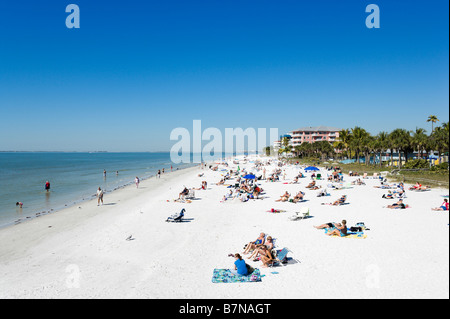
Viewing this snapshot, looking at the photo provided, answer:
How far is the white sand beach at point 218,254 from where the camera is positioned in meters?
7.00

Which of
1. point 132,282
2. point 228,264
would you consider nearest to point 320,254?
point 228,264

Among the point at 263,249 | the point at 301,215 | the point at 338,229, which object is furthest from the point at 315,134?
the point at 263,249

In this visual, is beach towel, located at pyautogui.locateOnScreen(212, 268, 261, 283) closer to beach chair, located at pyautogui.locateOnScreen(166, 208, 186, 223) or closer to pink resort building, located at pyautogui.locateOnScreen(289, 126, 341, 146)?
beach chair, located at pyautogui.locateOnScreen(166, 208, 186, 223)

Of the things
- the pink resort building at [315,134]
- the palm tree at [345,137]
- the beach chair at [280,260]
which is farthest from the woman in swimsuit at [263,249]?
the pink resort building at [315,134]

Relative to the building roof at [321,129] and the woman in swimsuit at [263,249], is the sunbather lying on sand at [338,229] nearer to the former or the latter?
the woman in swimsuit at [263,249]

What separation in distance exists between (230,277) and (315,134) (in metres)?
113

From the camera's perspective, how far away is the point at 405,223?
41.0 ft

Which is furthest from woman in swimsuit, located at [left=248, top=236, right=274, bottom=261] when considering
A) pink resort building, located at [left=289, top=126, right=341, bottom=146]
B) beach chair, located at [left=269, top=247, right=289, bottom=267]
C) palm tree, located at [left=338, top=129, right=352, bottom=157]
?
pink resort building, located at [left=289, top=126, right=341, bottom=146]

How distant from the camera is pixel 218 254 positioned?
378 inches

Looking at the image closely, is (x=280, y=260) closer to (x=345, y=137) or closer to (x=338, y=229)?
(x=338, y=229)

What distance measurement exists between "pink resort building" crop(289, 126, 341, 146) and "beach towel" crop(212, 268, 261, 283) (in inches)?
4326

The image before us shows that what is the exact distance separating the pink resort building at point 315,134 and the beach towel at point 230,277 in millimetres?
109879

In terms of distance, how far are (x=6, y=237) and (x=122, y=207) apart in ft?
24.2
